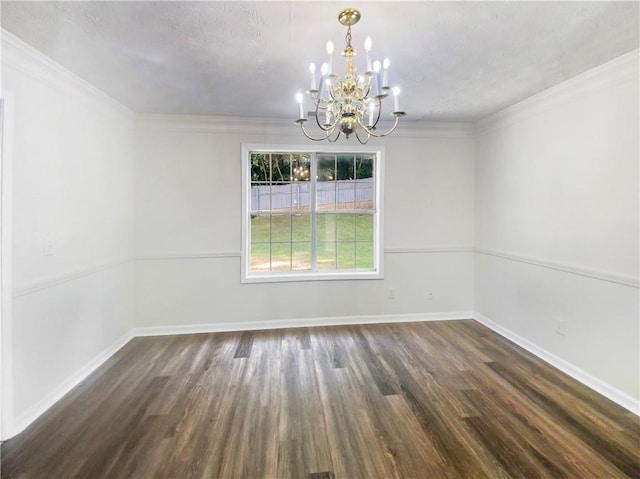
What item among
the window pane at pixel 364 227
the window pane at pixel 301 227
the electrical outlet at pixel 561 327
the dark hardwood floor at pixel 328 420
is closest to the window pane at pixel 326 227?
the window pane at pixel 301 227

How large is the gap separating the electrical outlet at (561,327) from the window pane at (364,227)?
2.07 meters

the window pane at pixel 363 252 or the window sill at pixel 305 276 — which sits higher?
the window pane at pixel 363 252

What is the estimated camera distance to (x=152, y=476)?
1664mm

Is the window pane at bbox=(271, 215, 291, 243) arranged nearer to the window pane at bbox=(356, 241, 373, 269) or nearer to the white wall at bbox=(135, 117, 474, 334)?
the white wall at bbox=(135, 117, 474, 334)

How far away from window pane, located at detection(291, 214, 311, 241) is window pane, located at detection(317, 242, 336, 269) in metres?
0.20

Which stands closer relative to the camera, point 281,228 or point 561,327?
point 561,327

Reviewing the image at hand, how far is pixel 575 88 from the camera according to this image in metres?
2.63

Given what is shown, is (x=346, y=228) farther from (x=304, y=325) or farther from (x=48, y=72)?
(x=48, y=72)

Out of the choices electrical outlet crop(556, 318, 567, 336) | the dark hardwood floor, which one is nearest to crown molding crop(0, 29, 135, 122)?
the dark hardwood floor

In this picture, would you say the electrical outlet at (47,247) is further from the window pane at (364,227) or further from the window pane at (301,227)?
the window pane at (364,227)

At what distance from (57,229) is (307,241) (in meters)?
2.44

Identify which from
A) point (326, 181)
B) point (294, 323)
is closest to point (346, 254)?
point (326, 181)

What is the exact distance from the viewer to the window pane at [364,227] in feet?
13.5

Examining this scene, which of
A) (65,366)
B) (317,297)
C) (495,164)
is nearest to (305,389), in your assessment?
(317,297)
